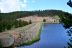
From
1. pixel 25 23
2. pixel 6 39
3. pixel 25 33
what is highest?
pixel 25 23

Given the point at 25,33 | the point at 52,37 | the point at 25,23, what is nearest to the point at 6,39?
the point at 25,33

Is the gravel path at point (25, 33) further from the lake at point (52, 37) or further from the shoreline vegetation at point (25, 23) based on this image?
the lake at point (52, 37)

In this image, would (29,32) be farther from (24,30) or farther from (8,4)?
(8,4)

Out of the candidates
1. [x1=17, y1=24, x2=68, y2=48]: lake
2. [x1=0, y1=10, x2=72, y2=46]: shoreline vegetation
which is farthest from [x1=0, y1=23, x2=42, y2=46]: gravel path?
[x1=17, y1=24, x2=68, y2=48]: lake

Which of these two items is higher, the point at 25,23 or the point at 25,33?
the point at 25,23

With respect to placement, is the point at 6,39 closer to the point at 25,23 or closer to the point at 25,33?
the point at 25,33

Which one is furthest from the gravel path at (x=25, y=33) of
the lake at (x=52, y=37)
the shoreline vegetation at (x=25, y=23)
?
the lake at (x=52, y=37)

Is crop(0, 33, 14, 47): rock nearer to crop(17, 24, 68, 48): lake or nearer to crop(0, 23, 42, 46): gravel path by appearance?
crop(0, 23, 42, 46): gravel path

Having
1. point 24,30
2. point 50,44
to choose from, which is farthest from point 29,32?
point 50,44
